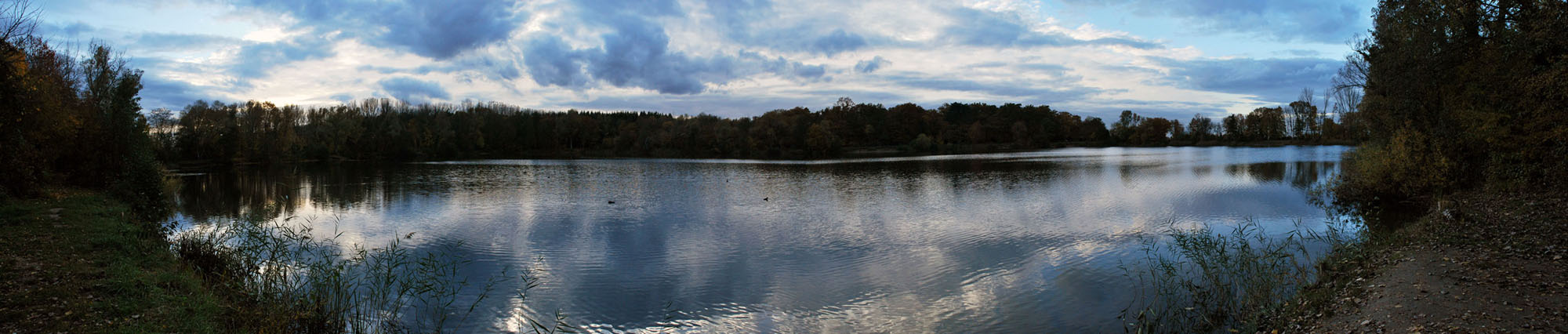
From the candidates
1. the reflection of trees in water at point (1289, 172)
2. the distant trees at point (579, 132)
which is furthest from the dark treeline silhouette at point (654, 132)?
the reflection of trees in water at point (1289, 172)

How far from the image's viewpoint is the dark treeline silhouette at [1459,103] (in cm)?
1262

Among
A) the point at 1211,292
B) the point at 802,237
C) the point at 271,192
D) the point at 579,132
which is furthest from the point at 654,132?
the point at 1211,292

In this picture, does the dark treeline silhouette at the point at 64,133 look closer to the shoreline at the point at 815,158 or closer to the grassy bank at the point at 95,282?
the grassy bank at the point at 95,282

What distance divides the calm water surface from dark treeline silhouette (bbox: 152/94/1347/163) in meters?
38.1

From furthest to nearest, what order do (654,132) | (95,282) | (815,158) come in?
(654,132), (815,158), (95,282)

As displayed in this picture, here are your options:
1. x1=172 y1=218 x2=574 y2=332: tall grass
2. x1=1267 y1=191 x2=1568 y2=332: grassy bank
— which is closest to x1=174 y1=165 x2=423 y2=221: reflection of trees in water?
x1=172 y1=218 x2=574 y2=332: tall grass

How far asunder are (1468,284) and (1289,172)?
1246 inches

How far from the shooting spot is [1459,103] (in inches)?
628

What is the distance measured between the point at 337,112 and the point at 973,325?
3799 inches

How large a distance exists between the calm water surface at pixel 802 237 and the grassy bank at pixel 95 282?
2.76 metres

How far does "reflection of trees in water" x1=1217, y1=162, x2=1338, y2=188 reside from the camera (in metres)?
27.1

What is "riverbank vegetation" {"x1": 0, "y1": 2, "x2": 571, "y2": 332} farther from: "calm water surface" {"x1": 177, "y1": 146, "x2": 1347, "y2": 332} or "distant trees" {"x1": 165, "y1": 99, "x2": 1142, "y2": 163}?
"distant trees" {"x1": 165, "y1": 99, "x2": 1142, "y2": 163}

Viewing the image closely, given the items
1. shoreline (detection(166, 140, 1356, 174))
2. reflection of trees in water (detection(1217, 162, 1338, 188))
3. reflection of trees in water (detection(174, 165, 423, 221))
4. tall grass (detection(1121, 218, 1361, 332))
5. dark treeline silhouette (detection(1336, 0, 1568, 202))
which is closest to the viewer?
tall grass (detection(1121, 218, 1361, 332))

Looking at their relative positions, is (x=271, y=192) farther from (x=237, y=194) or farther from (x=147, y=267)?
(x=147, y=267)
